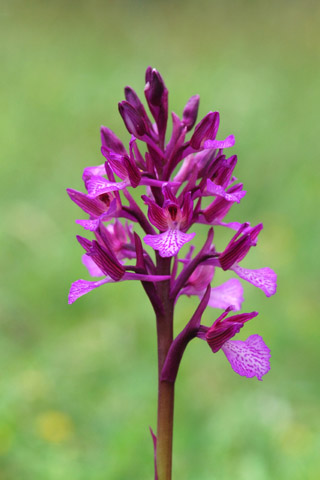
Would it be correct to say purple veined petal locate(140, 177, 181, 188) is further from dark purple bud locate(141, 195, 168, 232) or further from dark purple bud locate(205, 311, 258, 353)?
dark purple bud locate(205, 311, 258, 353)

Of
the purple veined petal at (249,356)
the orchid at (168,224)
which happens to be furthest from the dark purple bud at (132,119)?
the purple veined petal at (249,356)

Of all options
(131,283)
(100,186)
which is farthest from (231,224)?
(131,283)

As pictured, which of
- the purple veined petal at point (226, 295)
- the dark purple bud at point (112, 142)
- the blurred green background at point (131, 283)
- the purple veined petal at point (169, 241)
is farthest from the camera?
the blurred green background at point (131, 283)

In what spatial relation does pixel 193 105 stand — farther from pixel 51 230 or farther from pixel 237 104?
pixel 237 104

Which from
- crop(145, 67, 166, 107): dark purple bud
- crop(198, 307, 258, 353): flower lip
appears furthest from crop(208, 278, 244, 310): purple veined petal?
crop(145, 67, 166, 107): dark purple bud

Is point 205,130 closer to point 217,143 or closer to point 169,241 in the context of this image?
point 217,143

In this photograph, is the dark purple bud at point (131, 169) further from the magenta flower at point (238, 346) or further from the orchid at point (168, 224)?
the magenta flower at point (238, 346)
